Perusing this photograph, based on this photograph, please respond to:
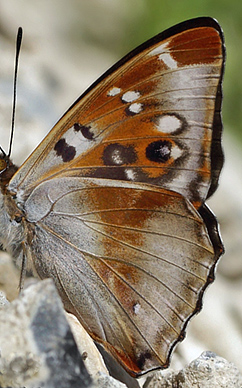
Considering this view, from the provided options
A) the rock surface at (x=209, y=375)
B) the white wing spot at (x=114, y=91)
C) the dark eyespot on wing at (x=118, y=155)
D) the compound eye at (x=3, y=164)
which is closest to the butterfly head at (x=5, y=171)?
the compound eye at (x=3, y=164)

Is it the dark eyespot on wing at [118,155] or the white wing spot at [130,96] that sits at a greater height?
the white wing spot at [130,96]

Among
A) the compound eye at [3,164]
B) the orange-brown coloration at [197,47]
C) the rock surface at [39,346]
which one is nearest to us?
the rock surface at [39,346]

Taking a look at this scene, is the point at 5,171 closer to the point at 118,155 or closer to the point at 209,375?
the point at 118,155

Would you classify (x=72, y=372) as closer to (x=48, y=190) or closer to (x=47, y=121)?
(x=48, y=190)

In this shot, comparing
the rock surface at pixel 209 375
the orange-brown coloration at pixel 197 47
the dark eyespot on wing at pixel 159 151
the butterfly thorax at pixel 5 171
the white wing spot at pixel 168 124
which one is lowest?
the rock surface at pixel 209 375

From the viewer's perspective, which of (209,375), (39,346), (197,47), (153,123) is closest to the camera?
(39,346)

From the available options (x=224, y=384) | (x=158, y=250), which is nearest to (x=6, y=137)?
(x=158, y=250)

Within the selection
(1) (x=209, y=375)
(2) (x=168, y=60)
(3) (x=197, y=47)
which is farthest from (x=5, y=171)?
(1) (x=209, y=375)

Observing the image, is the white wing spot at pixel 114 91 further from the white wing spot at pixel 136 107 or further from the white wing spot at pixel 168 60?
the white wing spot at pixel 168 60
